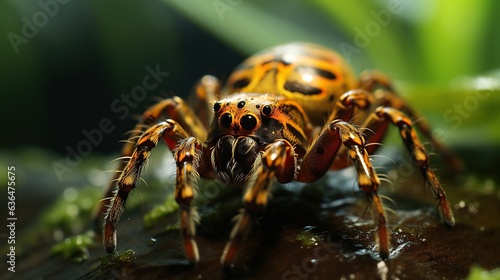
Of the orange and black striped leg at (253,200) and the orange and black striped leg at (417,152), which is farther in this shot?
the orange and black striped leg at (417,152)

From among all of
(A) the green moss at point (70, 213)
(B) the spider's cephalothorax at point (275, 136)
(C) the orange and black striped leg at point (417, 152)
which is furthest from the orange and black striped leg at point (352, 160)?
(A) the green moss at point (70, 213)

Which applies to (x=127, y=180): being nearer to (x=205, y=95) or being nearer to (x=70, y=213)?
(x=70, y=213)

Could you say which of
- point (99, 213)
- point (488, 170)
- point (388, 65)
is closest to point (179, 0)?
point (388, 65)

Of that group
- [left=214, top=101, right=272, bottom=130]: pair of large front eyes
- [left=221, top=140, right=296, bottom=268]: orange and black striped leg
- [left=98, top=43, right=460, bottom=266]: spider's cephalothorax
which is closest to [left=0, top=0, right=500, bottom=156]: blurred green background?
[left=98, top=43, right=460, bottom=266]: spider's cephalothorax

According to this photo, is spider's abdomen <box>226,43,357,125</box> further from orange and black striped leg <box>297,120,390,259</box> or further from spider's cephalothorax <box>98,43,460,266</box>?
orange and black striped leg <box>297,120,390,259</box>

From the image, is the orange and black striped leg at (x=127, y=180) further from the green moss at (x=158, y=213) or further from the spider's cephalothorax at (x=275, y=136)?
the green moss at (x=158, y=213)

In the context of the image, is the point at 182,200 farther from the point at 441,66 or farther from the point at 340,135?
the point at 441,66
